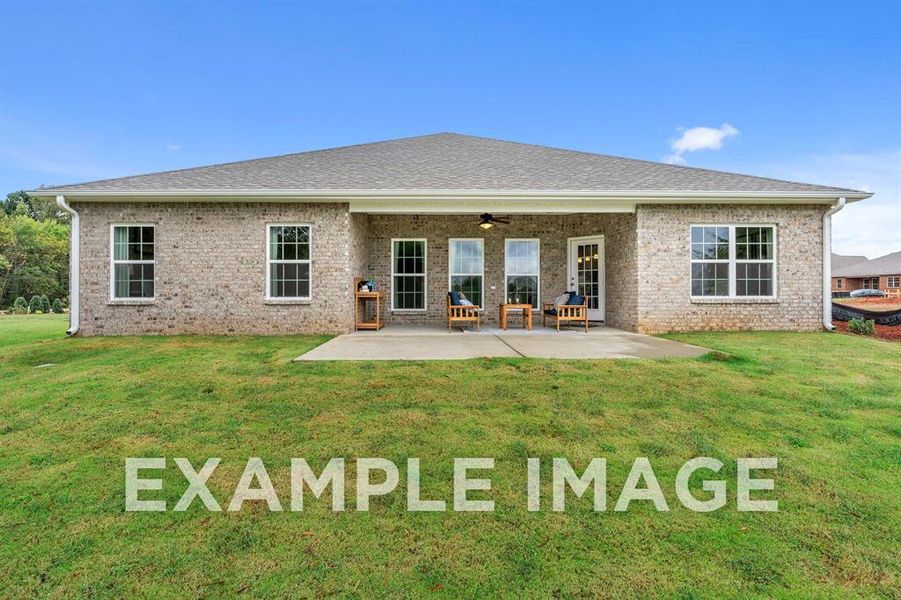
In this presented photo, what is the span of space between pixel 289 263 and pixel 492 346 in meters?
5.23

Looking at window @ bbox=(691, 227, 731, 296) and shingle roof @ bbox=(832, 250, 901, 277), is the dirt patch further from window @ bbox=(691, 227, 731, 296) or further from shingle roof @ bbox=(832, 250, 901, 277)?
shingle roof @ bbox=(832, 250, 901, 277)

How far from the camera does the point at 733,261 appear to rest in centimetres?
928

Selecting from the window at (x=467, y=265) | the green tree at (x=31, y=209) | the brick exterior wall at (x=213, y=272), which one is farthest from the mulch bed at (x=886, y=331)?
the green tree at (x=31, y=209)

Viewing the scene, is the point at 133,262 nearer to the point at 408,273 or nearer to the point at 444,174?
the point at 408,273

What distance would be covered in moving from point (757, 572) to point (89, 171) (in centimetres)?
5393

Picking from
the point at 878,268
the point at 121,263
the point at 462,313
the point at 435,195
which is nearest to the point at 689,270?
the point at 462,313

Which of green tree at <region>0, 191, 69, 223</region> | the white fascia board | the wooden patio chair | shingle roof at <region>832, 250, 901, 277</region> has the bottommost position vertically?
the wooden patio chair

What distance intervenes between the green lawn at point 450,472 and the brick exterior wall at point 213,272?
3511mm

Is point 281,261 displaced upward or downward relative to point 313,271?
upward

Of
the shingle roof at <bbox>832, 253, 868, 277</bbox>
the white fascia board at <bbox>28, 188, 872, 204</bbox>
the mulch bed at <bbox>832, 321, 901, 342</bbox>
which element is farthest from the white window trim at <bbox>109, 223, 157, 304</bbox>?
the shingle roof at <bbox>832, 253, 868, 277</bbox>

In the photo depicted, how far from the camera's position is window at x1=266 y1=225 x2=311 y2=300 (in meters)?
9.12

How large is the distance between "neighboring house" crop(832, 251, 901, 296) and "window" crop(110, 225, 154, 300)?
49226mm

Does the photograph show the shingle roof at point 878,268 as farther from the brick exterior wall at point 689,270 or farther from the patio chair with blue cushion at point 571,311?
the patio chair with blue cushion at point 571,311

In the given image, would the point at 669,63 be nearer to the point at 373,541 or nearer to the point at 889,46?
the point at 889,46
